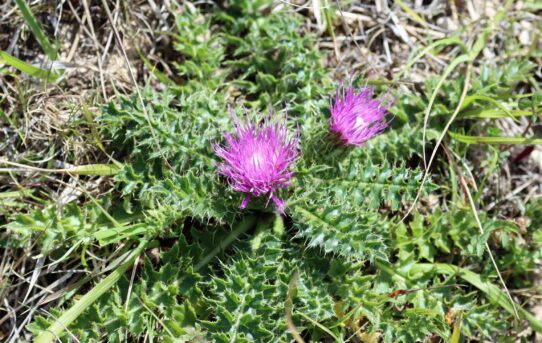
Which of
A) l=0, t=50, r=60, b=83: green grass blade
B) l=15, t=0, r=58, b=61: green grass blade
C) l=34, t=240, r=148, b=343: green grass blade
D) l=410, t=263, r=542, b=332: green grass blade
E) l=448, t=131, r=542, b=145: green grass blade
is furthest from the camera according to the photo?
l=448, t=131, r=542, b=145: green grass blade

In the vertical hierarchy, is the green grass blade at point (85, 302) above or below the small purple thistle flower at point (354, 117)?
below

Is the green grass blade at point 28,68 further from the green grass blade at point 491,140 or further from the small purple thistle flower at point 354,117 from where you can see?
the green grass blade at point 491,140

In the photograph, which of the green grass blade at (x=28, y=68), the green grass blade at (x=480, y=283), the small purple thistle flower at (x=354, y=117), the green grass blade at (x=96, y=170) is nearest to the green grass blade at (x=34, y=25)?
the green grass blade at (x=28, y=68)

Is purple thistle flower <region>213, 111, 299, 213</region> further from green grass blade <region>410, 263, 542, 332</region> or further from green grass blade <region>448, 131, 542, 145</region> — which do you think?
green grass blade <region>448, 131, 542, 145</region>

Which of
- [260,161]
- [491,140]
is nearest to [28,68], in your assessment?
[260,161]

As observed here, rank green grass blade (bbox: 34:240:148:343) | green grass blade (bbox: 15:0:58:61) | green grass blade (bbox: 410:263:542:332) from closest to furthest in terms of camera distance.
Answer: green grass blade (bbox: 34:240:148:343), green grass blade (bbox: 15:0:58:61), green grass blade (bbox: 410:263:542:332)

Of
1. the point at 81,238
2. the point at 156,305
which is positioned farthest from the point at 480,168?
the point at 81,238

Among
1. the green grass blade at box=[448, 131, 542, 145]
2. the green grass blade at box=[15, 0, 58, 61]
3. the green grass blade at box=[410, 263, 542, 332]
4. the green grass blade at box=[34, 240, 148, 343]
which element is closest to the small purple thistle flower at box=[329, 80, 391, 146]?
the green grass blade at box=[448, 131, 542, 145]
